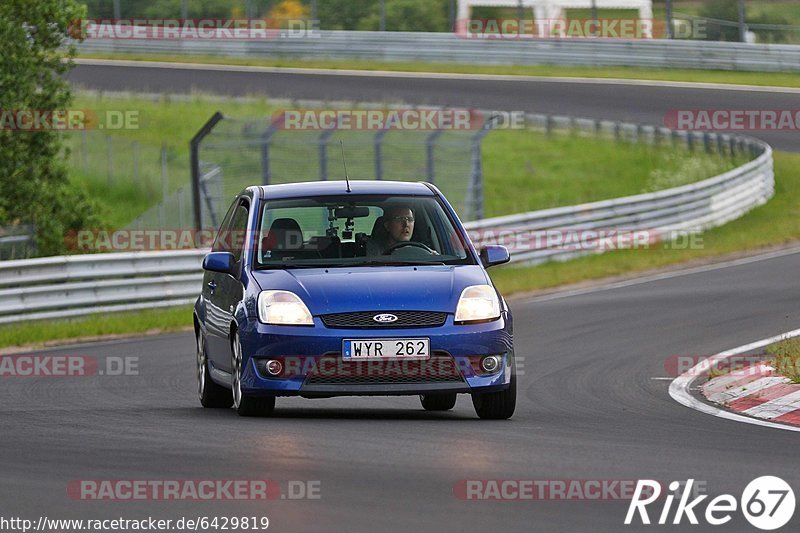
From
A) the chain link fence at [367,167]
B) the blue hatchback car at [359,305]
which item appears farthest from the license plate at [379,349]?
the chain link fence at [367,167]

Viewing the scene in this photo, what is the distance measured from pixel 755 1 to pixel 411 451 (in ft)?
126

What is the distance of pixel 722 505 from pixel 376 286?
3.57 m

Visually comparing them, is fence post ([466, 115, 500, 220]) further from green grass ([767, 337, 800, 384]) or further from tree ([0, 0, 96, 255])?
green grass ([767, 337, 800, 384])

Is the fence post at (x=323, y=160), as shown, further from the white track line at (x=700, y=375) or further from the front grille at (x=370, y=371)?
the front grille at (x=370, y=371)

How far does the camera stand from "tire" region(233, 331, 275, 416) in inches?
411

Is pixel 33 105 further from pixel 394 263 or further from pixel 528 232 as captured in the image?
pixel 394 263

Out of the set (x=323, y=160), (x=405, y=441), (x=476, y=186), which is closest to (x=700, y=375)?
(x=405, y=441)

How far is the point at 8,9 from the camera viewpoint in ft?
79.8

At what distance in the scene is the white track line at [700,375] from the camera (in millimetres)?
10453

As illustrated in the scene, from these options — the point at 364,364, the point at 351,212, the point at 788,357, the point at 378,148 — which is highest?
the point at 351,212

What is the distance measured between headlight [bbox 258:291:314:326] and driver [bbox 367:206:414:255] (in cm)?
88

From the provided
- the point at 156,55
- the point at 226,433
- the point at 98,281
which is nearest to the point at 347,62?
the point at 156,55

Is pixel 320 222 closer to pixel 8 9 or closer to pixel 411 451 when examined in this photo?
pixel 411 451

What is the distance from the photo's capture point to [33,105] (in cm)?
2453
